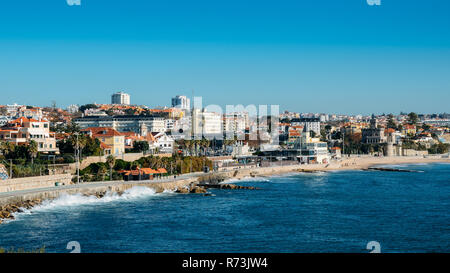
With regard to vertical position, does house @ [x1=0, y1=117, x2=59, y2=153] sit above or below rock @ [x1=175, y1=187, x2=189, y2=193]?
above

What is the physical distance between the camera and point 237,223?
30.1m

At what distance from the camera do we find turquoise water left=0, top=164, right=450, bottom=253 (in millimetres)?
23969

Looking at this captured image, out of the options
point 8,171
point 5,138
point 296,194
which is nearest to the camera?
point 8,171

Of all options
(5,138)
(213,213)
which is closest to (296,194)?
(213,213)

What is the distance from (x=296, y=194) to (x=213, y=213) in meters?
14.9

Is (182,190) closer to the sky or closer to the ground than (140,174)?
closer to the ground

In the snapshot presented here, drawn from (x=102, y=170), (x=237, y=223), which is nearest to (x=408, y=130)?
(x=102, y=170)

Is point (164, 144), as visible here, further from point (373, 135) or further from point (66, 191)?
point (373, 135)

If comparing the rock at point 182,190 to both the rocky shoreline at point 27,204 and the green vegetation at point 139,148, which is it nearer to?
the rocky shoreline at point 27,204

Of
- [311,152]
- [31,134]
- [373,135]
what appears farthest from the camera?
[373,135]

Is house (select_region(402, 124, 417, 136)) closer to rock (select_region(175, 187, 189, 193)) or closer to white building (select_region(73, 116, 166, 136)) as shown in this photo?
white building (select_region(73, 116, 166, 136))

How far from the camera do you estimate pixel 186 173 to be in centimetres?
6138

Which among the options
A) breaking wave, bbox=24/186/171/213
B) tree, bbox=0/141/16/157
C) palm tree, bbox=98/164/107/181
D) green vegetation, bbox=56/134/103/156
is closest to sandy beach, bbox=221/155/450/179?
green vegetation, bbox=56/134/103/156
